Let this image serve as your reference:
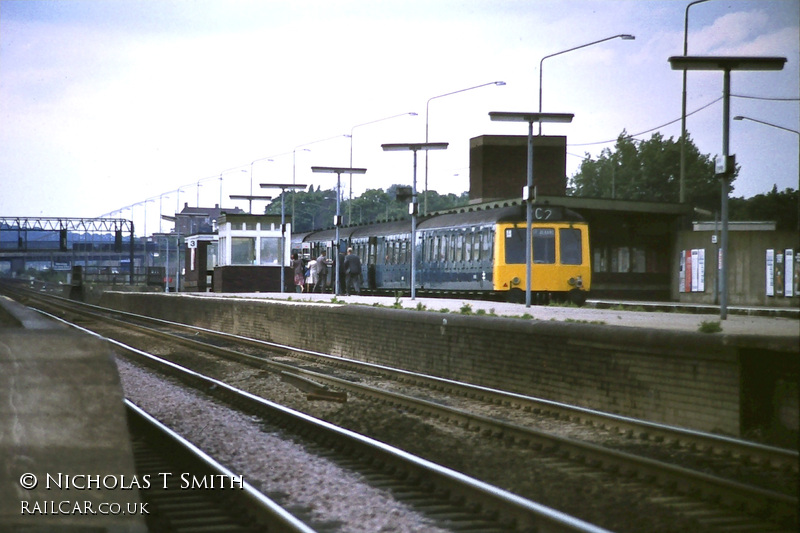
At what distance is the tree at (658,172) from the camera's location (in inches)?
2185

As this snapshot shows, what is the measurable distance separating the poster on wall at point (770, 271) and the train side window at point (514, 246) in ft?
22.0

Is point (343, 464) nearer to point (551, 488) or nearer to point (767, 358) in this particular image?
point (551, 488)

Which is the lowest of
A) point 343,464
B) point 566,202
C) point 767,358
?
point 343,464

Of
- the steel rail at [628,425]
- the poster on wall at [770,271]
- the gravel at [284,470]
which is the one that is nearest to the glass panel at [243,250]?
the poster on wall at [770,271]

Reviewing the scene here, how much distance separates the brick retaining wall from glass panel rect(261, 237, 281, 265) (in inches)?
835

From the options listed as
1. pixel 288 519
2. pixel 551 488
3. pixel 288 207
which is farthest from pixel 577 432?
pixel 288 207

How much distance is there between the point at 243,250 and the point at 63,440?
36.0 m

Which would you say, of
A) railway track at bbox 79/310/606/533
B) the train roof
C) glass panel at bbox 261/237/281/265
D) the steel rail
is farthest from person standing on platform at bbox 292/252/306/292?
railway track at bbox 79/310/606/533

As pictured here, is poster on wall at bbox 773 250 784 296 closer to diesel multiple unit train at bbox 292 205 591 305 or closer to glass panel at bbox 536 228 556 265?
diesel multiple unit train at bbox 292 205 591 305

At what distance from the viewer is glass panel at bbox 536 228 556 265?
27422 millimetres

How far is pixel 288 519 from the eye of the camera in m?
5.74

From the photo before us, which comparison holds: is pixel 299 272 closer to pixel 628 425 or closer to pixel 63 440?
pixel 628 425

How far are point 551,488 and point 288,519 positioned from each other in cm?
221

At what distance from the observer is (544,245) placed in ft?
90.6
